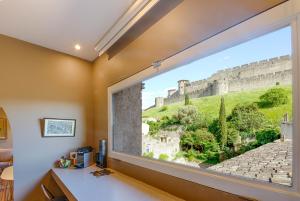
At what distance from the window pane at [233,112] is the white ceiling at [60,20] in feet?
2.91

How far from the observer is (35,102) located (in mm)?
2873

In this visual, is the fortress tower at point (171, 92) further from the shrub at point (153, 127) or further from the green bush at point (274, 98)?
the green bush at point (274, 98)

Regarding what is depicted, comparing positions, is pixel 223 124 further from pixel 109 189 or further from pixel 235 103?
pixel 109 189

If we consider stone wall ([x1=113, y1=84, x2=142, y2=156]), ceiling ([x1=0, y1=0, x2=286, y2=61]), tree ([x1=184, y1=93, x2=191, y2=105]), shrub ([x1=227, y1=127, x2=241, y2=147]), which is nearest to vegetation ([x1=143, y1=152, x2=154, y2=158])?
stone wall ([x1=113, y1=84, x2=142, y2=156])

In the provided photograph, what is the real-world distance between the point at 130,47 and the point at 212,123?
1.32 meters

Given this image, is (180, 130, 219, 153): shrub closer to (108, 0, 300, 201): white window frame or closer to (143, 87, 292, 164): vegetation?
(143, 87, 292, 164): vegetation

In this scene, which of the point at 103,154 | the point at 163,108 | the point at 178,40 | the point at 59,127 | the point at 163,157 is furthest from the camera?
the point at 59,127

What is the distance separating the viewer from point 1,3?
2010 millimetres

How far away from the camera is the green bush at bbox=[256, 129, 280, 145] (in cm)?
99

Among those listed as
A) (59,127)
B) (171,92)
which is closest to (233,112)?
(171,92)

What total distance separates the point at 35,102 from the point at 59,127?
499 mm

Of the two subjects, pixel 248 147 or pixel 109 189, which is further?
pixel 109 189

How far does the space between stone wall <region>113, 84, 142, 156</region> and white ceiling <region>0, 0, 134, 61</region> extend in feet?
2.64

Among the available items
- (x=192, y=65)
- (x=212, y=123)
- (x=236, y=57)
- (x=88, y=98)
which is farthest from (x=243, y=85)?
(x=88, y=98)
